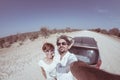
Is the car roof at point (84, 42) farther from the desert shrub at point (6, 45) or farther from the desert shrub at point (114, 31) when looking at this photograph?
the desert shrub at point (6, 45)

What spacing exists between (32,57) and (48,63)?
15cm

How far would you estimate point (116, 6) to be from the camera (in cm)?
210

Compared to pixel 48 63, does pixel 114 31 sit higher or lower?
higher

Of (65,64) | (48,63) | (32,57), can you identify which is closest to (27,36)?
(32,57)

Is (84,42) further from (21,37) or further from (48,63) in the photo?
(21,37)

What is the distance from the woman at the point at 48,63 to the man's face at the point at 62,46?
0.16 feet

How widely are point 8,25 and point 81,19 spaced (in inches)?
21.8

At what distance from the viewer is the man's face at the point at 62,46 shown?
195 centimetres

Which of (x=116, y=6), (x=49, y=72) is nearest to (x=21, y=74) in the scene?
(x=49, y=72)

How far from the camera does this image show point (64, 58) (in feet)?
6.45

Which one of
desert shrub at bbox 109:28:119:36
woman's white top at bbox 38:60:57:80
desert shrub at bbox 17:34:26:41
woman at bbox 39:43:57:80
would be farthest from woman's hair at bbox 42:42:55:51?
desert shrub at bbox 109:28:119:36

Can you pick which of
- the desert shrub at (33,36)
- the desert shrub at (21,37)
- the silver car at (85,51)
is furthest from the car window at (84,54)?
the desert shrub at (21,37)

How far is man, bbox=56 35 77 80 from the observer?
1940mm

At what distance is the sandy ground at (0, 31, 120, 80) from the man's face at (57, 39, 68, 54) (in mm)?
51
